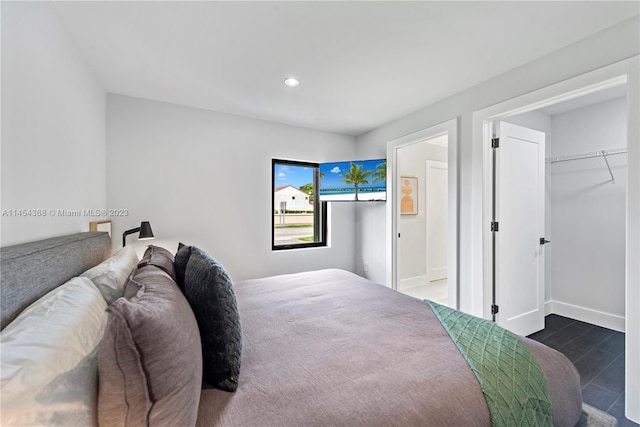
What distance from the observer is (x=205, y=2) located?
1.56 m

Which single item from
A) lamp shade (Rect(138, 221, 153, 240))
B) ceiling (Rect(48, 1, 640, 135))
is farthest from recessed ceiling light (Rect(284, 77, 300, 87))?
lamp shade (Rect(138, 221, 153, 240))

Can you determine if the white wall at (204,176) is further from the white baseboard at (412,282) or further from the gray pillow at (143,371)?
the gray pillow at (143,371)

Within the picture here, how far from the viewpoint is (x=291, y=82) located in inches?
99.3

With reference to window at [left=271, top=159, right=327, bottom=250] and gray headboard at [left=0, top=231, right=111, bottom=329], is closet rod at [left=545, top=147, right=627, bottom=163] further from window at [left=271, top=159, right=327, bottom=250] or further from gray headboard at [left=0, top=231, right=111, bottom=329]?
gray headboard at [left=0, top=231, right=111, bottom=329]

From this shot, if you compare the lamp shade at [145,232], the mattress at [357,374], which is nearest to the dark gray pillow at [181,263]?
the mattress at [357,374]

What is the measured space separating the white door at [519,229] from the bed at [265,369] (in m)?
1.50

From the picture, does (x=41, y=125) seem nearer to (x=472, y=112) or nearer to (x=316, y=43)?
(x=316, y=43)

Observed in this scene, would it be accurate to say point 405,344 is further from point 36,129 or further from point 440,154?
point 440,154

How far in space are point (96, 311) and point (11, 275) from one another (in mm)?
287

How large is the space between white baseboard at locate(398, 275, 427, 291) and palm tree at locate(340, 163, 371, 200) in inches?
71.5

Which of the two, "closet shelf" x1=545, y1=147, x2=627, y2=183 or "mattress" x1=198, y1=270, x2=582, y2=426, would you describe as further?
"closet shelf" x1=545, y1=147, x2=627, y2=183

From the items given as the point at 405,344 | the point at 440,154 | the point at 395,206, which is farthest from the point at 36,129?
the point at 440,154

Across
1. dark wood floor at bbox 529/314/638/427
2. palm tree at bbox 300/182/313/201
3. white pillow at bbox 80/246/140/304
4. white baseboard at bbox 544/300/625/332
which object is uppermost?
palm tree at bbox 300/182/313/201

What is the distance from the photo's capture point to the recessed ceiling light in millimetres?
2467
